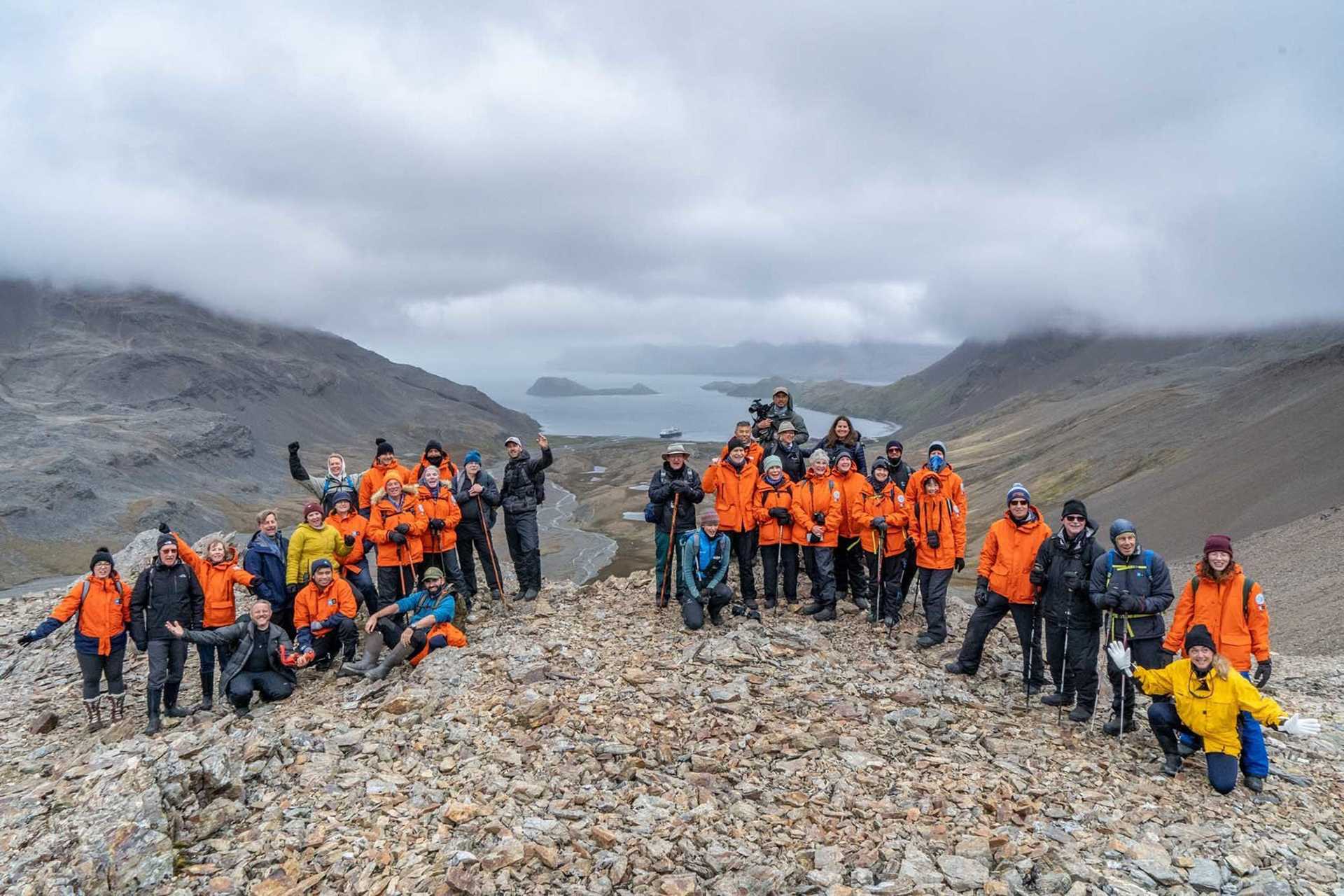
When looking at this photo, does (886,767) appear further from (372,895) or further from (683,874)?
(372,895)

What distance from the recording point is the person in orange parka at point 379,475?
43.8 ft

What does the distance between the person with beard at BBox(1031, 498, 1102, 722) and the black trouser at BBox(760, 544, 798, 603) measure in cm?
419

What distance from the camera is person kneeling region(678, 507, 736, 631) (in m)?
12.4

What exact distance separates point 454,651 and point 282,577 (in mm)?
3077

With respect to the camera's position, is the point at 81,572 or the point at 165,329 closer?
the point at 81,572

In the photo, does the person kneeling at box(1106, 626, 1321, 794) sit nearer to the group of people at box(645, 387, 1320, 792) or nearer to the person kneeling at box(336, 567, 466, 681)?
the group of people at box(645, 387, 1320, 792)

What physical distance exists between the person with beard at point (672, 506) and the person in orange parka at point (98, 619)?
8153mm

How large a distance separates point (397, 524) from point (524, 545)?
8.03 feet

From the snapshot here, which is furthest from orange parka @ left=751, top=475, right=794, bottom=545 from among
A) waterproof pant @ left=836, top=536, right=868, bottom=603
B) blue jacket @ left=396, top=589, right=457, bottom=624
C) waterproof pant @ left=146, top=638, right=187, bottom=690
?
waterproof pant @ left=146, top=638, right=187, bottom=690

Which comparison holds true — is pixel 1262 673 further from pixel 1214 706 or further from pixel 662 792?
pixel 662 792

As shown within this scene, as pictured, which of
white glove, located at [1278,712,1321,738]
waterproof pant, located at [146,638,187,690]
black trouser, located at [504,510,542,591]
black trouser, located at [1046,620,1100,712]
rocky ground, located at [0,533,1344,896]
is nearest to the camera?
rocky ground, located at [0,533,1344,896]

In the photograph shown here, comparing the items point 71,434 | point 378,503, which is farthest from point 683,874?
point 71,434

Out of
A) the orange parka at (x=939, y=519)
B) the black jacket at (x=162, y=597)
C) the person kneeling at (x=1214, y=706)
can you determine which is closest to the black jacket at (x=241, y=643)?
the black jacket at (x=162, y=597)

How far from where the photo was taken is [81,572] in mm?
64625
